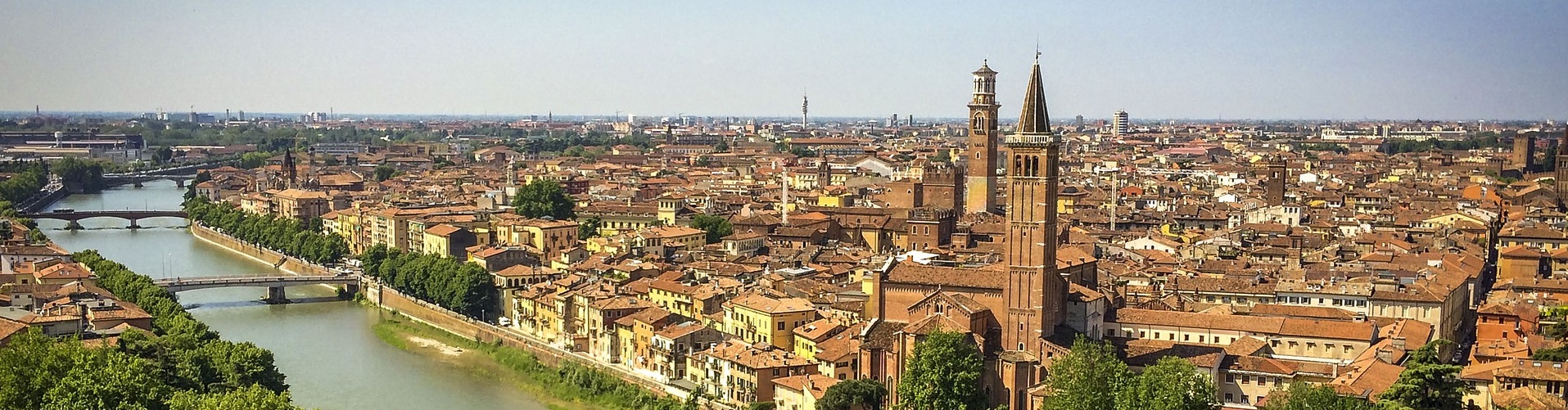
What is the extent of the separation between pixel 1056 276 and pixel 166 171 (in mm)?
42637

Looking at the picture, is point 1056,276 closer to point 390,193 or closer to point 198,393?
point 198,393

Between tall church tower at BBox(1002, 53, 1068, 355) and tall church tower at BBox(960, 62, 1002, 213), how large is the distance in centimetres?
844

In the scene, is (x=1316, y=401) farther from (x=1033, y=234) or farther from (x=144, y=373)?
(x=144, y=373)

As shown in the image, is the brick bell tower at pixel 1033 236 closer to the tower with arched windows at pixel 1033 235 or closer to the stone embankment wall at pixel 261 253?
the tower with arched windows at pixel 1033 235

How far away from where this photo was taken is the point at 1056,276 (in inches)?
492

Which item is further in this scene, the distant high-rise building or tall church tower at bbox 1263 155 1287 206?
the distant high-rise building

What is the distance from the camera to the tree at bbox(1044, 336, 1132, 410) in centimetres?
988

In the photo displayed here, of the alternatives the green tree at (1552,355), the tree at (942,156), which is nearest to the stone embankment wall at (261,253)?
the green tree at (1552,355)

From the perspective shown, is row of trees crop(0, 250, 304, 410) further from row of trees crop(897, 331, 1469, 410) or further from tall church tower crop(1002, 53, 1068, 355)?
tall church tower crop(1002, 53, 1068, 355)

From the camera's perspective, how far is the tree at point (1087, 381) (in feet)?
32.4

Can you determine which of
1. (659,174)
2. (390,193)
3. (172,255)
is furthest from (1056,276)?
(659,174)

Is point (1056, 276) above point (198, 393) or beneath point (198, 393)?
above

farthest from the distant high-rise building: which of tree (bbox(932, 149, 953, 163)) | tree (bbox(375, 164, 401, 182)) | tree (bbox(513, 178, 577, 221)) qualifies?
tree (bbox(513, 178, 577, 221))

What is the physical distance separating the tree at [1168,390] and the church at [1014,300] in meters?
1.66
